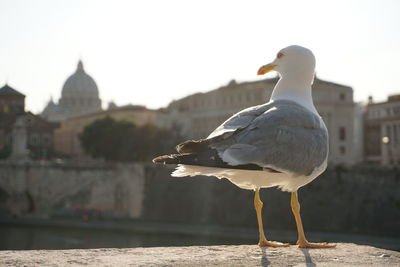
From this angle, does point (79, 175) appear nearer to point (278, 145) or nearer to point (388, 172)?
point (388, 172)

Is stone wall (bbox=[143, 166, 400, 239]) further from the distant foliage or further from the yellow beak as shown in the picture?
the yellow beak

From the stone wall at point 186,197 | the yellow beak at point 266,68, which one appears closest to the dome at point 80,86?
the stone wall at point 186,197

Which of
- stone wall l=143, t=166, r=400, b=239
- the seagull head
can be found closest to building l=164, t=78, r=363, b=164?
stone wall l=143, t=166, r=400, b=239

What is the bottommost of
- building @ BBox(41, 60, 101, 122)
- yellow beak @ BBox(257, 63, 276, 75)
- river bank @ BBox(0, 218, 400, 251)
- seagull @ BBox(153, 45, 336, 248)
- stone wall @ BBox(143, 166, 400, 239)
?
river bank @ BBox(0, 218, 400, 251)

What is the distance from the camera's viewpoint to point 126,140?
42719 millimetres

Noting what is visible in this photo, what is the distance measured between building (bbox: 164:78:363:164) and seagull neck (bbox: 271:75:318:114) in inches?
1593

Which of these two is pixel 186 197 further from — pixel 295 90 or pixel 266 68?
pixel 295 90

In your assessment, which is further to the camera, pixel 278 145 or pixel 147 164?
pixel 147 164

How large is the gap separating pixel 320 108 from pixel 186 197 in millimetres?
12834

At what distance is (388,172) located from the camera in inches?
1229

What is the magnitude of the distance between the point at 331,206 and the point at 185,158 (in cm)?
2955

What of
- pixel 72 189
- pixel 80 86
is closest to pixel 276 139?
pixel 72 189

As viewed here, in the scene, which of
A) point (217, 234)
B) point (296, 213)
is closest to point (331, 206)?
point (217, 234)

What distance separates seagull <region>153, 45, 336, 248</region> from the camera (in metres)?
3.54
